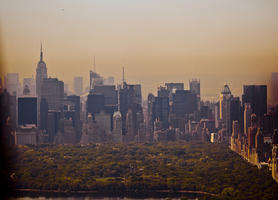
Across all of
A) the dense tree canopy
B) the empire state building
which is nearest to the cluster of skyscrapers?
the empire state building

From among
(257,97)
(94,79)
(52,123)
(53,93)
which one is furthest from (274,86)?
(53,93)

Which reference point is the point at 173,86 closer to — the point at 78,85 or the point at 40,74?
the point at 78,85

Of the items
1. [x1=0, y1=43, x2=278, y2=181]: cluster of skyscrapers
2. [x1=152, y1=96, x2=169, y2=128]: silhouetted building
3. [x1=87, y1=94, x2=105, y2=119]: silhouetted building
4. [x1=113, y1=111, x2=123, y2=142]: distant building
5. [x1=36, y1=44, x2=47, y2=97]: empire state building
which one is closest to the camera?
[x1=0, y1=43, x2=278, y2=181]: cluster of skyscrapers

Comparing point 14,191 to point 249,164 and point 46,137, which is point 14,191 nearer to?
point 249,164

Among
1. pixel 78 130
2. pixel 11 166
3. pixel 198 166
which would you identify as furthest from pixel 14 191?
A: pixel 78 130

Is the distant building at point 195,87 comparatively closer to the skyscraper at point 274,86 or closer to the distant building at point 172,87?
the distant building at point 172,87

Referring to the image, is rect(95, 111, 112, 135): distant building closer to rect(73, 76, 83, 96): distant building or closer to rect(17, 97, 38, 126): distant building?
rect(73, 76, 83, 96): distant building

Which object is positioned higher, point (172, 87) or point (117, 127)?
point (172, 87)

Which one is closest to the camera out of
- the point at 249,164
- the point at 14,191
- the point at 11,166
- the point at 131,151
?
the point at 14,191
